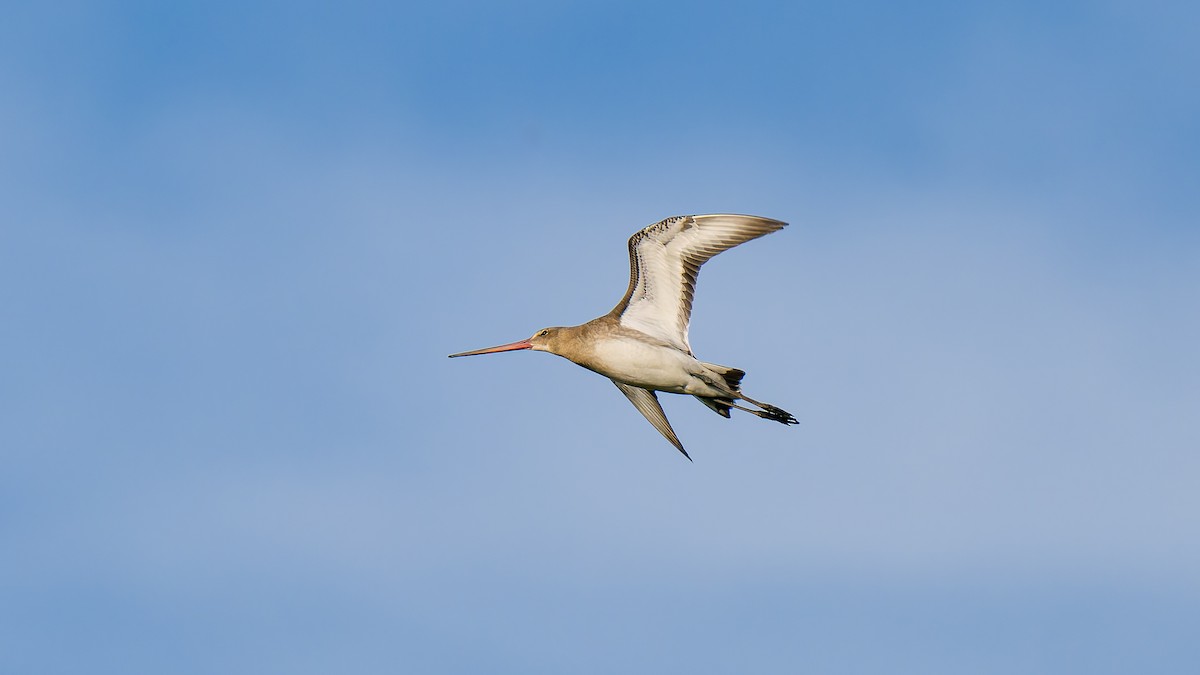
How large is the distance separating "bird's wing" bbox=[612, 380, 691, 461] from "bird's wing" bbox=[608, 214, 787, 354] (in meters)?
2.58

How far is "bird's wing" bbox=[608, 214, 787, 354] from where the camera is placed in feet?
103

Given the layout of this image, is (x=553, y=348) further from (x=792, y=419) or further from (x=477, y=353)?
(x=792, y=419)

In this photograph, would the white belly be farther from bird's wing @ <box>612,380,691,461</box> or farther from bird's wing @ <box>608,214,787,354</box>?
bird's wing @ <box>612,380,691,461</box>

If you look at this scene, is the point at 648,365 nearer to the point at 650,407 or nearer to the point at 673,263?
the point at 673,263

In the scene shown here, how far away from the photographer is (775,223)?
31.1 metres

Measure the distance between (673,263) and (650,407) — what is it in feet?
13.0

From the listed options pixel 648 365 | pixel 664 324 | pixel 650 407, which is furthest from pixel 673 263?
pixel 650 407

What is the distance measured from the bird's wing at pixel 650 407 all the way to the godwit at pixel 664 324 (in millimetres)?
2015

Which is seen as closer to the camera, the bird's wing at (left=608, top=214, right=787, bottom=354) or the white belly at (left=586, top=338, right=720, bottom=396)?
the bird's wing at (left=608, top=214, right=787, bottom=354)

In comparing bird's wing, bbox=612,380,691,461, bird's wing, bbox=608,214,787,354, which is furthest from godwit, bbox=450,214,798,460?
bird's wing, bbox=612,380,691,461

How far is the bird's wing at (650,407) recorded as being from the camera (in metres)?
34.5

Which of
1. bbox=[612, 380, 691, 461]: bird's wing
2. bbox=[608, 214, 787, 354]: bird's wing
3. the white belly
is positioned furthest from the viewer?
bbox=[612, 380, 691, 461]: bird's wing

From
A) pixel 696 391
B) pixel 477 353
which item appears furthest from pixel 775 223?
pixel 477 353

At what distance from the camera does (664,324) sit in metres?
32.2
